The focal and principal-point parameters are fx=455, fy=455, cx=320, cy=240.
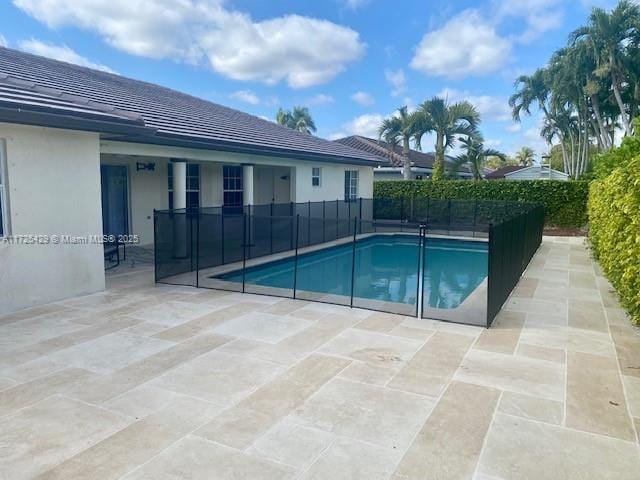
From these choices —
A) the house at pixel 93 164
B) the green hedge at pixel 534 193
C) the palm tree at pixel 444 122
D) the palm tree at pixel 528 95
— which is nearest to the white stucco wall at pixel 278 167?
the house at pixel 93 164

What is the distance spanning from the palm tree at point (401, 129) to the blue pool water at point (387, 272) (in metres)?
8.90

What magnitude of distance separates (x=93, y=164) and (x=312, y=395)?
5.85 m

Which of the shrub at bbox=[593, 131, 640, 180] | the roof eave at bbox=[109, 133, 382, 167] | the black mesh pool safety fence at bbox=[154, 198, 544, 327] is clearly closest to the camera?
the black mesh pool safety fence at bbox=[154, 198, 544, 327]

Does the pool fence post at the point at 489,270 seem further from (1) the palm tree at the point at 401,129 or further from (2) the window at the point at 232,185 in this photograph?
(1) the palm tree at the point at 401,129

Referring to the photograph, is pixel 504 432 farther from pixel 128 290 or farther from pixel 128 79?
pixel 128 79

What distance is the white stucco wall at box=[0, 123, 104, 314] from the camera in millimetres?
6594

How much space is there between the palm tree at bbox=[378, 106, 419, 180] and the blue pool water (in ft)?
29.2

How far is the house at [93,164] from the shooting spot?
662cm

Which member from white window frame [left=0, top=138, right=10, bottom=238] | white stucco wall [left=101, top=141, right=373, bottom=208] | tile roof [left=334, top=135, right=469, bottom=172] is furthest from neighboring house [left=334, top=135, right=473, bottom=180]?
white window frame [left=0, top=138, right=10, bottom=238]

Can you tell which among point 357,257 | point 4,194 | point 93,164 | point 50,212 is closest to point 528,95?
point 357,257

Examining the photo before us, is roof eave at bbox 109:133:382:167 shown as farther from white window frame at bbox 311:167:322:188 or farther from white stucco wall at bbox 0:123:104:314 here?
white stucco wall at bbox 0:123:104:314

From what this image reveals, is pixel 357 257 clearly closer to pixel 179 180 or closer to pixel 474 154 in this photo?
pixel 179 180

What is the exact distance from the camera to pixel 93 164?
7711 millimetres

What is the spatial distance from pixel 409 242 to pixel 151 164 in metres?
9.72
